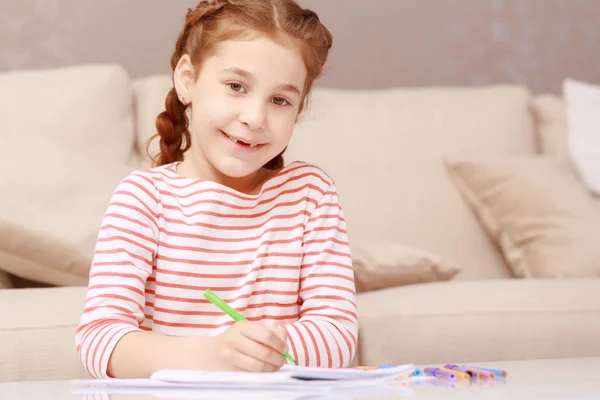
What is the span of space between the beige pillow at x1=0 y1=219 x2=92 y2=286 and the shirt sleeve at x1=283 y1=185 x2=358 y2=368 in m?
0.48

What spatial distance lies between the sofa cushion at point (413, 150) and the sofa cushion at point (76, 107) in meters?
0.43

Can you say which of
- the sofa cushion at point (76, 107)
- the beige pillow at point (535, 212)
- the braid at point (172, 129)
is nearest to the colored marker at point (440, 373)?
the braid at point (172, 129)

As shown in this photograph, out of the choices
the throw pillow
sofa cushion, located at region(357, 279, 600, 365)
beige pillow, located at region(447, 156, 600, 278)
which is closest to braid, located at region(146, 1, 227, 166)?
sofa cushion, located at region(357, 279, 600, 365)

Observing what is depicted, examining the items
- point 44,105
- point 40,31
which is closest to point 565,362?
point 44,105

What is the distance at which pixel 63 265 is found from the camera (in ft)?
4.60

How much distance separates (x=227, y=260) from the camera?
109 centimetres

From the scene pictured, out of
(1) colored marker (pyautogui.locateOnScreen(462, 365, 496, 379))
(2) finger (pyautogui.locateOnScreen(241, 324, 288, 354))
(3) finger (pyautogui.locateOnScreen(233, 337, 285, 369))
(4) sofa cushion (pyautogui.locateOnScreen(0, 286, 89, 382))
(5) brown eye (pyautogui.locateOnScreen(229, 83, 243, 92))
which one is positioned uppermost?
(5) brown eye (pyautogui.locateOnScreen(229, 83, 243, 92))

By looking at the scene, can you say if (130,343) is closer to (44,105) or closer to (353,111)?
(44,105)

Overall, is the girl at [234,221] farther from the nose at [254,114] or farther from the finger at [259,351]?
the finger at [259,351]

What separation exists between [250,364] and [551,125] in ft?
5.51

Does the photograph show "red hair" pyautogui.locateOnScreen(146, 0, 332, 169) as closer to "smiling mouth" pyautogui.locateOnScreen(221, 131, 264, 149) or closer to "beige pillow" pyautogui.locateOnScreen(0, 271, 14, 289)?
"smiling mouth" pyautogui.locateOnScreen(221, 131, 264, 149)

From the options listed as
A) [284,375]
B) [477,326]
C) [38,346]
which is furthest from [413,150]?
[284,375]

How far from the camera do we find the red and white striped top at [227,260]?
1011mm

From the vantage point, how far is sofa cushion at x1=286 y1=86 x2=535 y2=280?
192 cm
